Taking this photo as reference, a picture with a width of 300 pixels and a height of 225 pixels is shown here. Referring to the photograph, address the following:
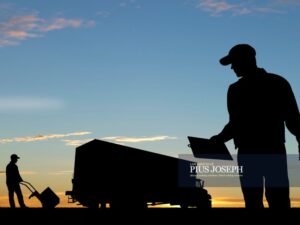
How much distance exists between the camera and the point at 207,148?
16.9ft

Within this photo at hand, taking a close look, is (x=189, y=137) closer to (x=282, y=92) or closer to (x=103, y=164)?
(x=282, y=92)

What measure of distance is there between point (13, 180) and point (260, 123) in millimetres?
14638

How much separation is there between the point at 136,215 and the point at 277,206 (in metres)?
2.29

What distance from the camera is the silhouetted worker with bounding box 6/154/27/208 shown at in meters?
17.8

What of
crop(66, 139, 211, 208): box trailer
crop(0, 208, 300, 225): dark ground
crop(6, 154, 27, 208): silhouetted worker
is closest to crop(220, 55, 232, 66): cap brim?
crop(0, 208, 300, 225): dark ground

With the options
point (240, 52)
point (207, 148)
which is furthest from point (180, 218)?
point (240, 52)

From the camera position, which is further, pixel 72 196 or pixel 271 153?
pixel 72 196

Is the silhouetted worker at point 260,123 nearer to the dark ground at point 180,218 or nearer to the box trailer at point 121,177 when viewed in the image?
the dark ground at point 180,218

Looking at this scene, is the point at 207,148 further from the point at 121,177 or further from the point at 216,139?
the point at 121,177

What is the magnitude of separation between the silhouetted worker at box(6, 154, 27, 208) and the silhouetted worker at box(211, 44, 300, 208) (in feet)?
46.9

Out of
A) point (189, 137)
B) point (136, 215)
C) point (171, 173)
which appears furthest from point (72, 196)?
point (189, 137)

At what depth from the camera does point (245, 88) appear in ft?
15.8

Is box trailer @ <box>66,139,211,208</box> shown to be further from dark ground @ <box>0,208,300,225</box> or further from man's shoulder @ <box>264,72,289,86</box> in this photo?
man's shoulder @ <box>264,72,289,86</box>

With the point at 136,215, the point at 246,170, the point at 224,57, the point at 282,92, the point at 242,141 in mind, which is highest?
the point at 224,57
